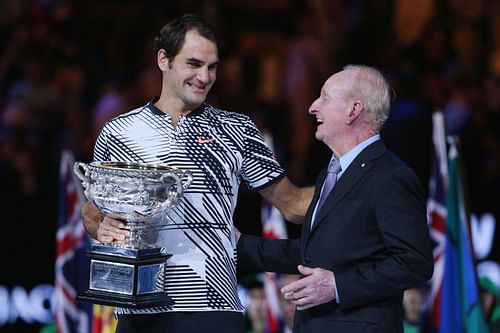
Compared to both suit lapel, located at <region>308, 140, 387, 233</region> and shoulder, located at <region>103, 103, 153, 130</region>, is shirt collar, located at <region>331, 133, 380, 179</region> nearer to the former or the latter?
suit lapel, located at <region>308, 140, 387, 233</region>

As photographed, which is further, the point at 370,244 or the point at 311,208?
the point at 311,208

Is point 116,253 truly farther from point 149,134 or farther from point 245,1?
point 245,1

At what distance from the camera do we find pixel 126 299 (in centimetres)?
369

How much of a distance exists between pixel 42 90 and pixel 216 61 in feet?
13.3

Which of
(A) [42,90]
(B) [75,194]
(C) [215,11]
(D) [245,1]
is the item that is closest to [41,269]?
(B) [75,194]

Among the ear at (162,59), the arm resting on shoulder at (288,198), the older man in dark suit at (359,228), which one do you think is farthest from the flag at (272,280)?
the older man in dark suit at (359,228)

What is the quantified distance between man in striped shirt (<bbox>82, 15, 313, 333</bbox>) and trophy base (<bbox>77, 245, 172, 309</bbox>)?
2.6 inches

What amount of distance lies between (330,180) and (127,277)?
2.34 ft

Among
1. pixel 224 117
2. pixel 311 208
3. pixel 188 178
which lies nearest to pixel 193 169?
pixel 188 178

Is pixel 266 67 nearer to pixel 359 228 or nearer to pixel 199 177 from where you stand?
pixel 199 177

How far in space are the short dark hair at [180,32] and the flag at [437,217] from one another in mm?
1922

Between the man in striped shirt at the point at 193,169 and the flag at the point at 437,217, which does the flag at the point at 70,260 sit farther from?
the man in striped shirt at the point at 193,169

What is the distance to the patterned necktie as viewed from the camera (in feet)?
12.6

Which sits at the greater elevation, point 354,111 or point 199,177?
point 354,111
